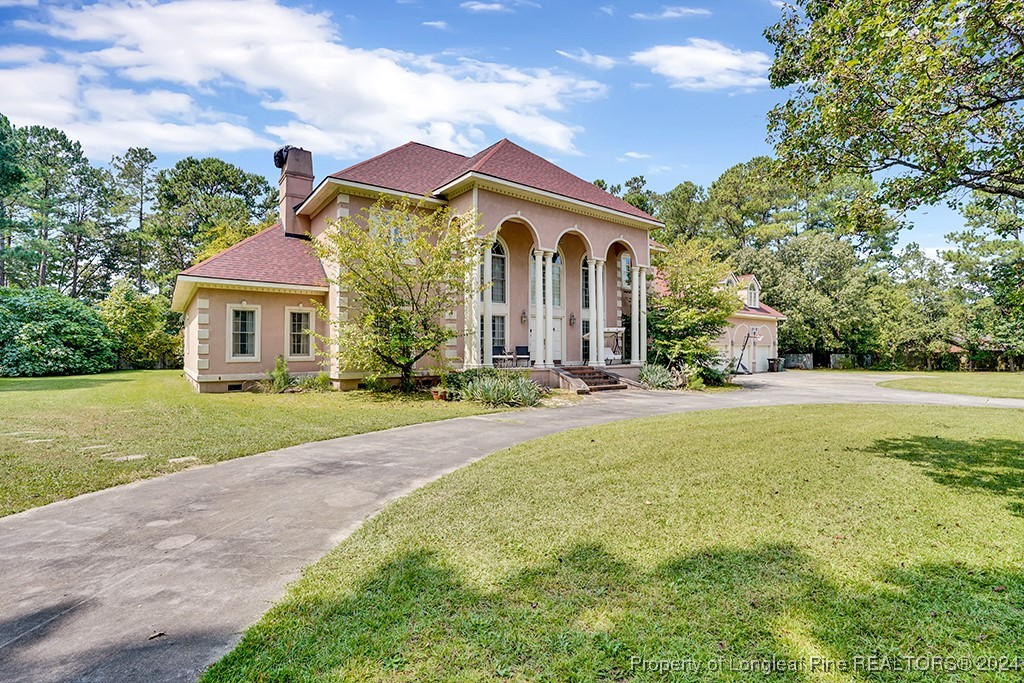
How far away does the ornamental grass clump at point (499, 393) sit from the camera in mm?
13109

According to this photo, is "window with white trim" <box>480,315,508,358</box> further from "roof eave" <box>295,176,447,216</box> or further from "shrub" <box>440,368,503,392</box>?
"roof eave" <box>295,176,447,216</box>

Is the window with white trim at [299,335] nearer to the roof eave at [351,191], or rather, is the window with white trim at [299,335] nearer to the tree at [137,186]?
the roof eave at [351,191]

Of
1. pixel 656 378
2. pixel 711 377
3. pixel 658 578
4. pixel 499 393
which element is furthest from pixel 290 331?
pixel 711 377

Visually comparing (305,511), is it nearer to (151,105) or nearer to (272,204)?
(151,105)

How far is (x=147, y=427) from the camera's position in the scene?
888cm

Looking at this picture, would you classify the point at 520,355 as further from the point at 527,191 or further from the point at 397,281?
the point at 397,281

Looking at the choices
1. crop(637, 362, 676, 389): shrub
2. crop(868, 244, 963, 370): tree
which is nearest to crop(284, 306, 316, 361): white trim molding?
crop(637, 362, 676, 389): shrub

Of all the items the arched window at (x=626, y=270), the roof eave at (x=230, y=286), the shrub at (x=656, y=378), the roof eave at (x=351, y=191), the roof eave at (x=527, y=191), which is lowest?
the shrub at (x=656, y=378)

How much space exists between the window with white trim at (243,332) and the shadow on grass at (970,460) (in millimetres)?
16552

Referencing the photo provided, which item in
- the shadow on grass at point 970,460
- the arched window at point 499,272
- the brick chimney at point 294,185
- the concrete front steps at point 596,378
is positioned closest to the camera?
the shadow on grass at point 970,460

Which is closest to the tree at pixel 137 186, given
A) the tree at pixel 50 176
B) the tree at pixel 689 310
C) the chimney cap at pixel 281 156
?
the tree at pixel 50 176

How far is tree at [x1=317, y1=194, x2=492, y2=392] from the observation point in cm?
1368

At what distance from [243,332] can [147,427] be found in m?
7.71

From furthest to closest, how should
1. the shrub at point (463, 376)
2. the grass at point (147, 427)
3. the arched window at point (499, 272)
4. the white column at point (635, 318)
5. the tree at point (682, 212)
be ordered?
the tree at point (682, 212), the white column at point (635, 318), the arched window at point (499, 272), the shrub at point (463, 376), the grass at point (147, 427)
